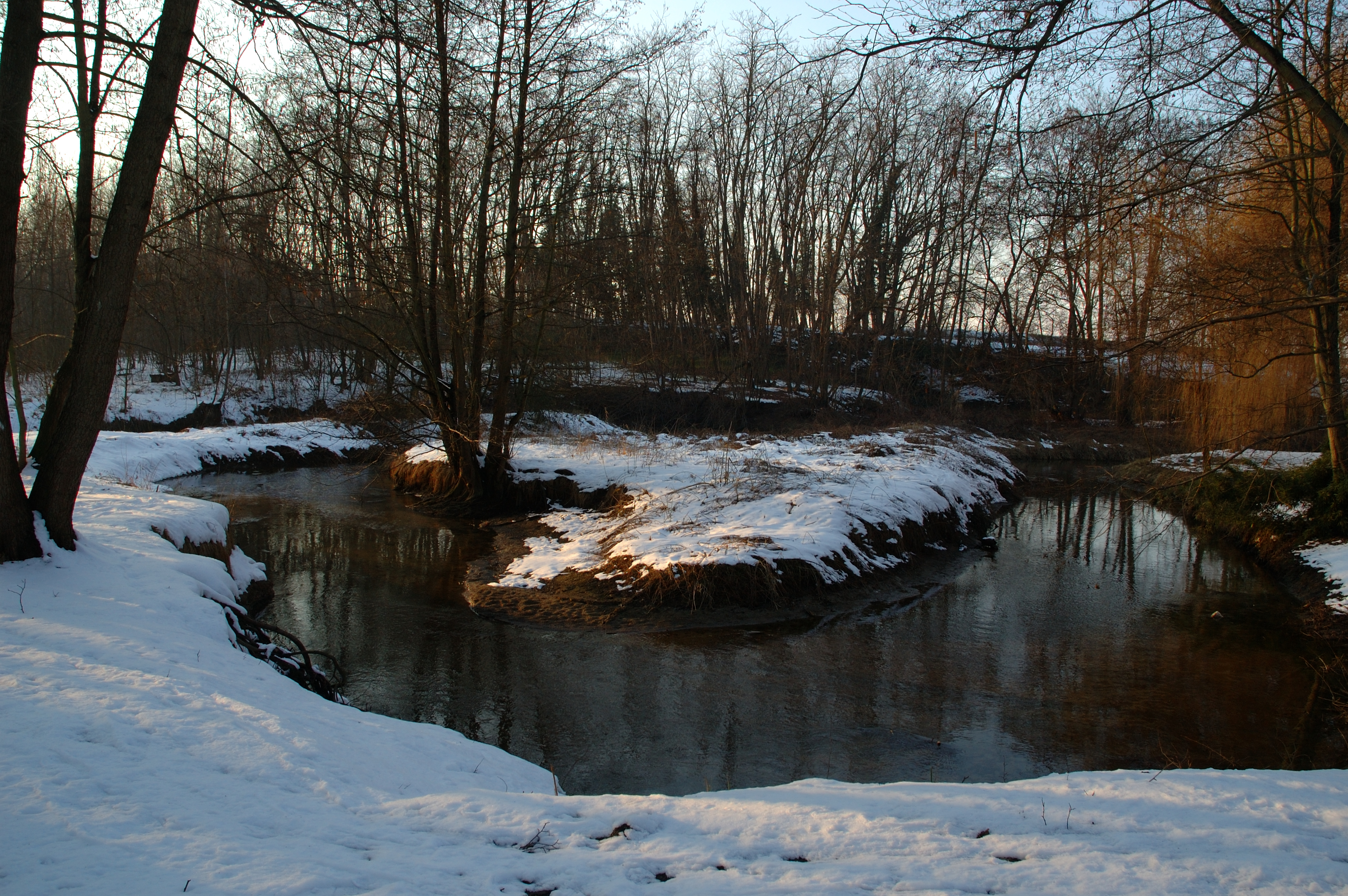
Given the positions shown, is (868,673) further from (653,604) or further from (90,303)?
(90,303)

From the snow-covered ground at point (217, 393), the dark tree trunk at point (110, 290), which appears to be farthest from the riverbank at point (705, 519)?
the snow-covered ground at point (217, 393)

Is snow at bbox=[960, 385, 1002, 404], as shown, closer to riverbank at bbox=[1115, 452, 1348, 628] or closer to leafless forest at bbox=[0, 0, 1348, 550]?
leafless forest at bbox=[0, 0, 1348, 550]

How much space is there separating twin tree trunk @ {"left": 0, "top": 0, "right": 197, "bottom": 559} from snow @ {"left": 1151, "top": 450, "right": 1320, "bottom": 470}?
13.8 metres

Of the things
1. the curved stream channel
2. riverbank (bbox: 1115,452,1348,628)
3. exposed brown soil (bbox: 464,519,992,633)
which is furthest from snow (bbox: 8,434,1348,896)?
riverbank (bbox: 1115,452,1348,628)

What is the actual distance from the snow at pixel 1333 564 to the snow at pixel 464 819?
239 inches

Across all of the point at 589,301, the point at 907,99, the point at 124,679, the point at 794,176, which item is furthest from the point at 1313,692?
the point at 794,176

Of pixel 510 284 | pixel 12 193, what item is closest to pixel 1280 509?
pixel 510 284

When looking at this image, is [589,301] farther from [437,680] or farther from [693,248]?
[437,680]

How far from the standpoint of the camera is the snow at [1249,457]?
12.5 metres

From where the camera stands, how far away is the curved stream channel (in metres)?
5.49

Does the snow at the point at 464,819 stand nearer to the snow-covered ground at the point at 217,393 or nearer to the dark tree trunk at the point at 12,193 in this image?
the dark tree trunk at the point at 12,193

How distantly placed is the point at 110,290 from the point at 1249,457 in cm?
1503

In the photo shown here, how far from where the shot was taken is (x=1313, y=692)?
22.1 feet

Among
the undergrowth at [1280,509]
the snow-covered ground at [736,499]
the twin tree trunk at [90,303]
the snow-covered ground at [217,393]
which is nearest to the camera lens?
the twin tree trunk at [90,303]
